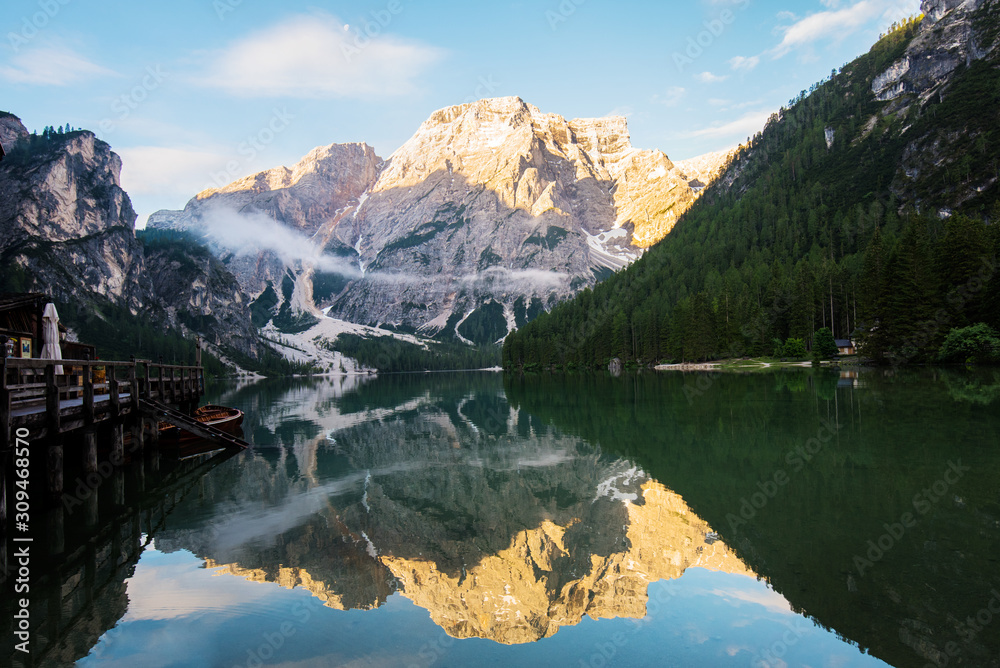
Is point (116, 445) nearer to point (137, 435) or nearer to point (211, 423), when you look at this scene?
point (137, 435)

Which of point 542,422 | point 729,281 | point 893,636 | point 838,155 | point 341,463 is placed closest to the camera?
point 893,636

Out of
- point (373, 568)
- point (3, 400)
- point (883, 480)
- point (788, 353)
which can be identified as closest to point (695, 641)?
point (373, 568)

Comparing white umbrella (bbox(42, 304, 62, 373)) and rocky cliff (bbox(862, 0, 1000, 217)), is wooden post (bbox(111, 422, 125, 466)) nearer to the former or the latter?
white umbrella (bbox(42, 304, 62, 373))

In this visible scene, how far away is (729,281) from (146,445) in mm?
113338

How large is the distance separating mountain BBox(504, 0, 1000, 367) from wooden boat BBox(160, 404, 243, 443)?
3140 inches

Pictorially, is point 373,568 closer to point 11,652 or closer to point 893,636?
point 11,652

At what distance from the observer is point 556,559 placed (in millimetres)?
12625

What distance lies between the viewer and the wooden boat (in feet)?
99.7

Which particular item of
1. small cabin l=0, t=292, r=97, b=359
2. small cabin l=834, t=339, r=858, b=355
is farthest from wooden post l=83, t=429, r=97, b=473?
small cabin l=834, t=339, r=858, b=355

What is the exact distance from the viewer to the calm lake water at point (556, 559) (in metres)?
8.60

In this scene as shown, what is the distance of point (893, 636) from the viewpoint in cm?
803

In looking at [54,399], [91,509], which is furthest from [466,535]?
[54,399]

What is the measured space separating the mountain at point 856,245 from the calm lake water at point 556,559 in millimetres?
55820

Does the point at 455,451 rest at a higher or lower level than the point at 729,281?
lower
